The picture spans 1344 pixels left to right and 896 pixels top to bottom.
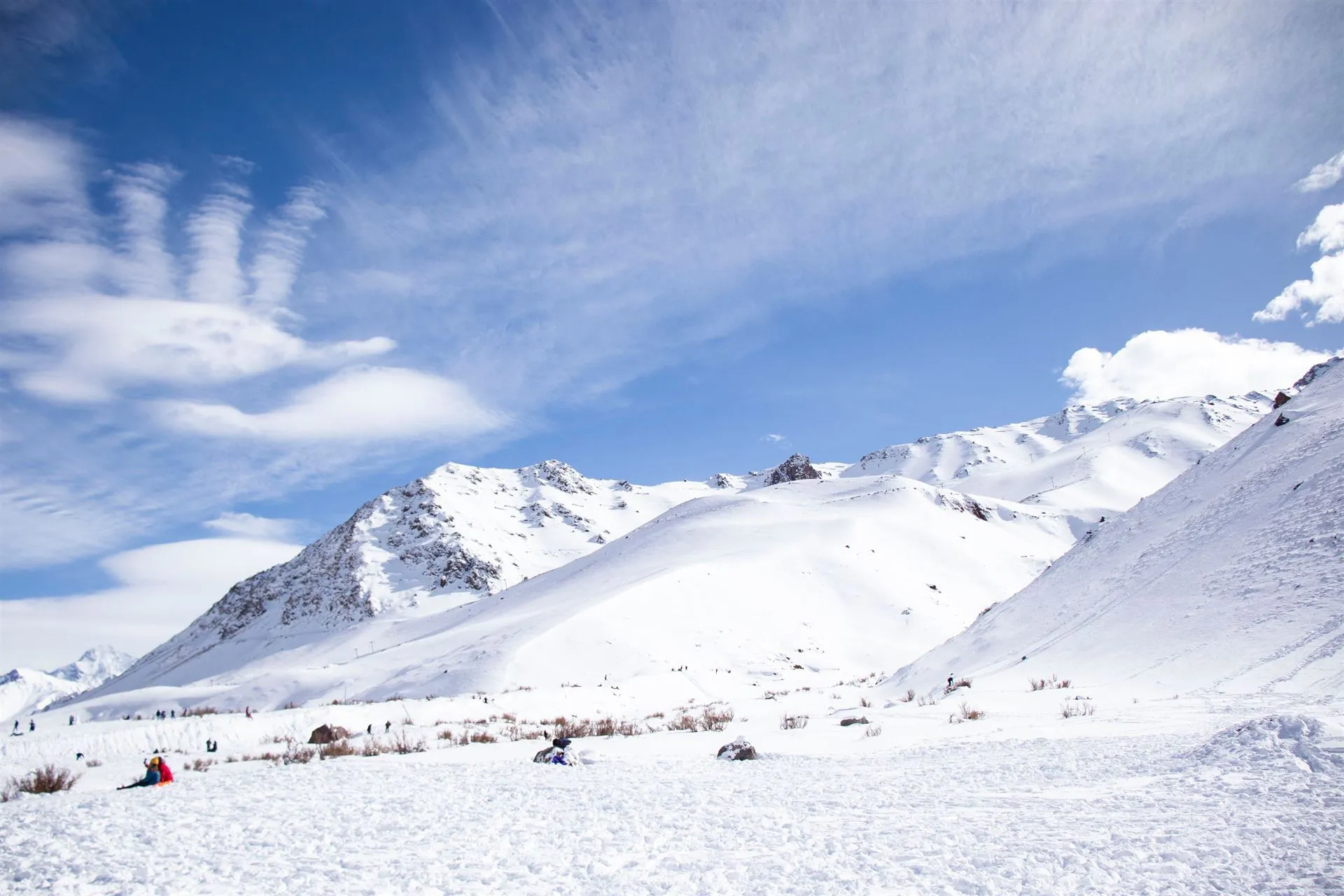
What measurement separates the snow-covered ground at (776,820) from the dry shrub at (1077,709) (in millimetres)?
567

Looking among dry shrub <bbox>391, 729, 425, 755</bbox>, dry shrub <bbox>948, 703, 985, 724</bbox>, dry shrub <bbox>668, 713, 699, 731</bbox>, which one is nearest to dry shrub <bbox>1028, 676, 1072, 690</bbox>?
dry shrub <bbox>948, 703, 985, 724</bbox>

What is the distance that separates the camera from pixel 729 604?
1941 inches

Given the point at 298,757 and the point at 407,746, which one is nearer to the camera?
the point at 298,757

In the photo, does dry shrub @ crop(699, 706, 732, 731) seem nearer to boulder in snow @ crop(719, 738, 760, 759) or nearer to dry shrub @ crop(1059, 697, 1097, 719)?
boulder in snow @ crop(719, 738, 760, 759)

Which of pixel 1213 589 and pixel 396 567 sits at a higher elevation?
pixel 396 567

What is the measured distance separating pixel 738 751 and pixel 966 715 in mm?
5413

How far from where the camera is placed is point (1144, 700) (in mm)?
12531

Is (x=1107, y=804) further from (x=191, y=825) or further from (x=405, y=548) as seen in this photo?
(x=405, y=548)

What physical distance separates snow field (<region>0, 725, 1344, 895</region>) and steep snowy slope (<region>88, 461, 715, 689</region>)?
90264mm

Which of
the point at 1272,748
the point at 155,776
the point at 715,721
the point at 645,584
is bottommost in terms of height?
the point at 715,721

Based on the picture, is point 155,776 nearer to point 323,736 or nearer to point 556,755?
point 556,755

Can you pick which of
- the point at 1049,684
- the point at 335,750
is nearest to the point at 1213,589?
the point at 1049,684


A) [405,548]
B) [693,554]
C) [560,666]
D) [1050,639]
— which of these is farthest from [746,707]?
[405,548]

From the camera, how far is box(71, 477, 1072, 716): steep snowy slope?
41719 millimetres
